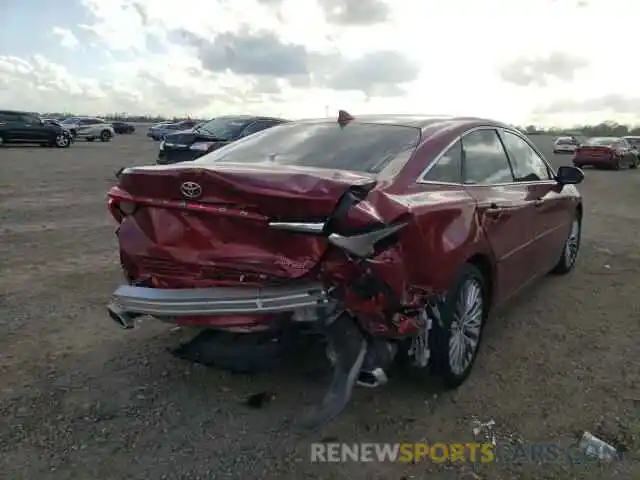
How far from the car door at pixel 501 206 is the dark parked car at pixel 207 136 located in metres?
9.42

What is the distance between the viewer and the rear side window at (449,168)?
359 cm

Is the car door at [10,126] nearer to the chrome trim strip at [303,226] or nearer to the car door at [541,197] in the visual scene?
the car door at [541,197]

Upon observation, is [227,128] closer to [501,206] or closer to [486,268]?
[501,206]

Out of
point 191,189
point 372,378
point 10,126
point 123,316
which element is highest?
point 191,189

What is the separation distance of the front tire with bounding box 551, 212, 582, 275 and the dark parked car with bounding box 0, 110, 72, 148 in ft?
90.5

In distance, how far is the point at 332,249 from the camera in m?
2.88

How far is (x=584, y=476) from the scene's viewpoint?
9.27 ft

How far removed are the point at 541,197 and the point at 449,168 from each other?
158cm

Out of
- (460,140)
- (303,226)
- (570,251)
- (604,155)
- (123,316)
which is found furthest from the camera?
(604,155)

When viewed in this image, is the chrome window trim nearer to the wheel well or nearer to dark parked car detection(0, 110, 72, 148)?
the wheel well

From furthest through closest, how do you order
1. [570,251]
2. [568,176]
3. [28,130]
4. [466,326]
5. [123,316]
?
1. [28,130]
2. [570,251]
3. [568,176]
4. [466,326]
5. [123,316]

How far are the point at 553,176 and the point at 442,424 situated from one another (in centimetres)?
313

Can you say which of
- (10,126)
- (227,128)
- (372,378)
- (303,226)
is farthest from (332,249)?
(10,126)

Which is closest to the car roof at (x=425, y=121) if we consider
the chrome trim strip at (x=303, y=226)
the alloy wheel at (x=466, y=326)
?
the alloy wheel at (x=466, y=326)
